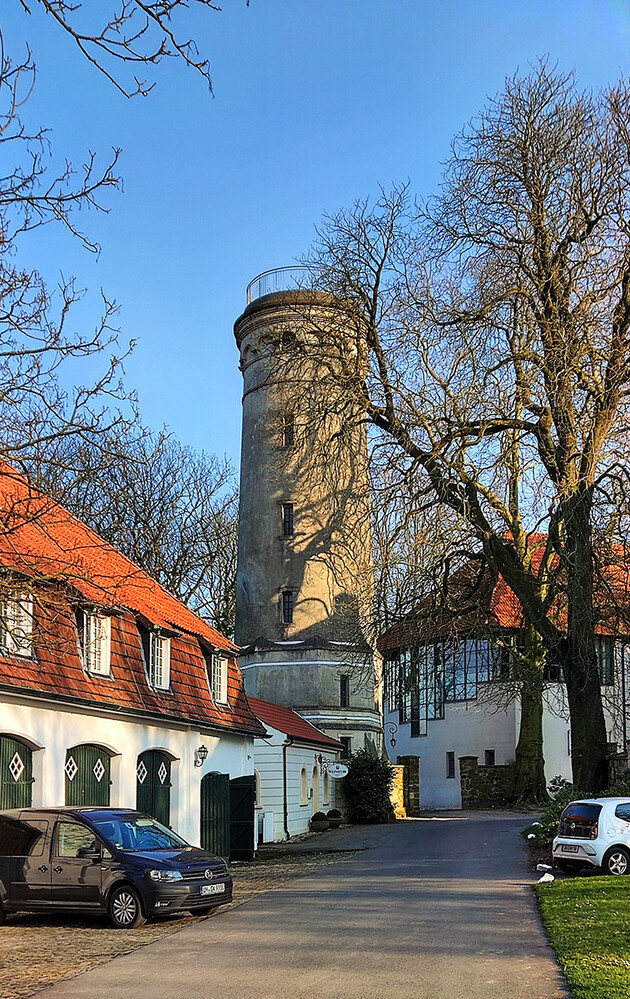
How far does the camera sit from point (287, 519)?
46.7 metres

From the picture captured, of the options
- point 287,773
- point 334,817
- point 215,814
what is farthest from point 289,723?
point 215,814

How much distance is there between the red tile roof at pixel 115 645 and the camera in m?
17.0

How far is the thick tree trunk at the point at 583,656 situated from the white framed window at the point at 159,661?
340 inches

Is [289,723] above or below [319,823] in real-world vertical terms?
above

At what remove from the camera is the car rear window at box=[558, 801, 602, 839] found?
19906 millimetres

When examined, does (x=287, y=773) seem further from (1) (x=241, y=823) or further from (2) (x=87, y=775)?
(2) (x=87, y=775)

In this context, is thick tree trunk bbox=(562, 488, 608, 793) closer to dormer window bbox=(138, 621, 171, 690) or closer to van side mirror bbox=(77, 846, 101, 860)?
dormer window bbox=(138, 621, 171, 690)

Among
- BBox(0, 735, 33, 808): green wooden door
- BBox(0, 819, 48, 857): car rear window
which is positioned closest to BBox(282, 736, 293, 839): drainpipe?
BBox(0, 735, 33, 808): green wooden door

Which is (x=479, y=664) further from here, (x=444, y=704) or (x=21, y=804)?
(x=21, y=804)

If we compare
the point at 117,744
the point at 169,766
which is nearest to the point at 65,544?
the point at 117,744

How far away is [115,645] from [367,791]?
23.5 m

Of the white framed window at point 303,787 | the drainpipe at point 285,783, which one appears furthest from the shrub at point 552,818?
the white framed window at point 303,787

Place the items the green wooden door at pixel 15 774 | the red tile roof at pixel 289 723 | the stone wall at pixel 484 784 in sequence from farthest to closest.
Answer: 1. the stone wall at pixel 484 784
2. the red tile roof at pixel 289 723
3. the green wooden door at pixel 15 774

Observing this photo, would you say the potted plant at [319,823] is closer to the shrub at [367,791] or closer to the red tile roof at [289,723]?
the red tile roof at [289,723]
